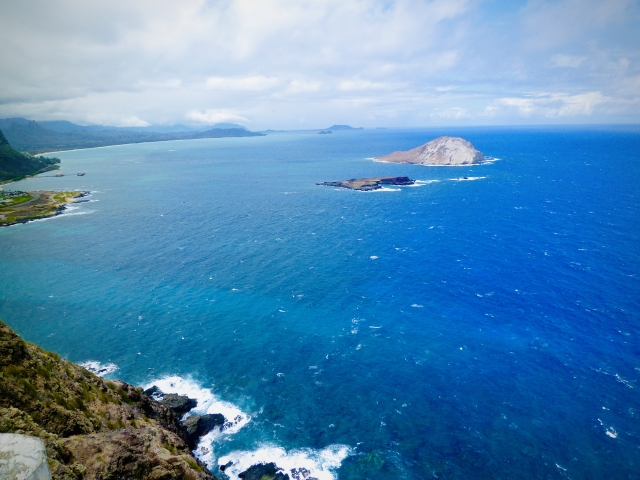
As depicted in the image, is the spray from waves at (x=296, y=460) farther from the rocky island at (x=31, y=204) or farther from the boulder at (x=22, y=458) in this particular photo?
the rocky island at (x=31, y=204)

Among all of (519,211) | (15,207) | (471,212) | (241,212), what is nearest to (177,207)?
(241,212)

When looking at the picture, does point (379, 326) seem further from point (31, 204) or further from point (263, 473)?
point (31, 204)

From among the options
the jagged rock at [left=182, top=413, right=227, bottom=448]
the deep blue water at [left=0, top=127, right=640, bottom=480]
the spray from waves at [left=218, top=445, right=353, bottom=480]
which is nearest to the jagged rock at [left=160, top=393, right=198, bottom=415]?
the jagged rock at [left=182, top=413, right=227, bottom=448]

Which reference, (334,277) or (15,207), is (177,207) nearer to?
(15,207)

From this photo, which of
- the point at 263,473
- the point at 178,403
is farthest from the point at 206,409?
the point at 263,473

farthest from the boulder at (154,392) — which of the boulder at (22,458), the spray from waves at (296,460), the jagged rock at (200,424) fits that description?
the boulder at (22,458)

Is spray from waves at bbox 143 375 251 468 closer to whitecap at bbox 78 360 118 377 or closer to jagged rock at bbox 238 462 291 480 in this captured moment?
jagged rock at bbox 238 462 291 480
